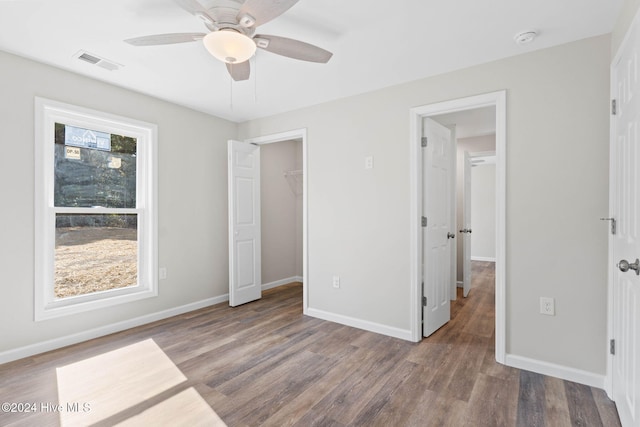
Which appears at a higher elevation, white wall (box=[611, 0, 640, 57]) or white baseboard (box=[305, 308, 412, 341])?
white wall (box=[611, 0, 640, 57])

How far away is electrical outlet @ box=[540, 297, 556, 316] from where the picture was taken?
237cm

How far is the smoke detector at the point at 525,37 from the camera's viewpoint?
218cm

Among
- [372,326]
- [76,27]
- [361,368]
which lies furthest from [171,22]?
[372,326]

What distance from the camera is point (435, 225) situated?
323cm

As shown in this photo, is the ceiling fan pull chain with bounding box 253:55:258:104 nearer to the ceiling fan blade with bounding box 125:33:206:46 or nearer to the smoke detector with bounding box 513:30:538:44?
the ceiling fan blade with bounding box 125:33:206:46

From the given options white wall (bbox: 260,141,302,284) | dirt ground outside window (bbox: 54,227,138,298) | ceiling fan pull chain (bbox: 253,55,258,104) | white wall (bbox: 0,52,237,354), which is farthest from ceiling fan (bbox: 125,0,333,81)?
white wall (bbox: 260,141,302,284)

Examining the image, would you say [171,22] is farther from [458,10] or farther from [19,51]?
[458,10]

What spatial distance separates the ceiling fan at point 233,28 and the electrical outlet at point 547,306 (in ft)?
8.09

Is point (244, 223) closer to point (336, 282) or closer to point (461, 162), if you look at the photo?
point (336, 282)

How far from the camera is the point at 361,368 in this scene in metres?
2.49

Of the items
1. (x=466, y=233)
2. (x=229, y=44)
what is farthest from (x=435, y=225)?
(x=229, y=44)

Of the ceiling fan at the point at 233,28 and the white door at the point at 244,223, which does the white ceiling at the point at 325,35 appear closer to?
the ceiling fan at the point at 233,28

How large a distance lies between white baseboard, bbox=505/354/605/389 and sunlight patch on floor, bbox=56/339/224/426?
2.19m

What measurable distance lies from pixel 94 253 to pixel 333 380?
8.64 ft
